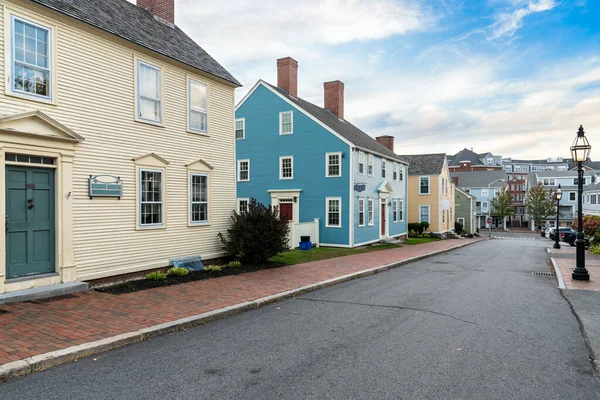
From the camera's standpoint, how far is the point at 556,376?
16.7 ft

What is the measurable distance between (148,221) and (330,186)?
1341 centimetres

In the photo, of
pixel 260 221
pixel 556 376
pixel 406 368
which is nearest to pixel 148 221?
pixel 260 221

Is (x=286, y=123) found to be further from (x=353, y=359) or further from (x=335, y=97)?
(x=353, y=359)

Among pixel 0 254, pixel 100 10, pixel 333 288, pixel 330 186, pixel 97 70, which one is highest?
pixel 100 10

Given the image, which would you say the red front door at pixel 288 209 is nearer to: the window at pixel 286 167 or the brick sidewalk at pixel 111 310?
the window at pixel 286 167

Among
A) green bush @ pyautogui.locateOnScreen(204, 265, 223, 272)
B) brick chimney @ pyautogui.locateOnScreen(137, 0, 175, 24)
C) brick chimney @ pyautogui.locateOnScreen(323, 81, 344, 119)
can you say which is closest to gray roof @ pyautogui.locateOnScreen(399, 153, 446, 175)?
brick chimney @ pyautogui.locateOnScreen(323, 81, 344, 119)

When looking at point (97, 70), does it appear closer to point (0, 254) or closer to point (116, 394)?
point (0, 254)

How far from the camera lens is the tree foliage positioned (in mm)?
72188

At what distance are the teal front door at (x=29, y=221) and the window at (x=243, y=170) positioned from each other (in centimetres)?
1715

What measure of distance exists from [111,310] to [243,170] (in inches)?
747

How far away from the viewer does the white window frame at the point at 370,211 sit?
25.4 meters

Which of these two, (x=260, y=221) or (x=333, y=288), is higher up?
(x=260, y=221)

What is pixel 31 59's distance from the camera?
28.6 ft

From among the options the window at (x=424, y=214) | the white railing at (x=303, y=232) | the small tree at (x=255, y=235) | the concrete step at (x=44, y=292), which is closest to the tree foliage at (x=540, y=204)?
the window at (x=424, y=214)
